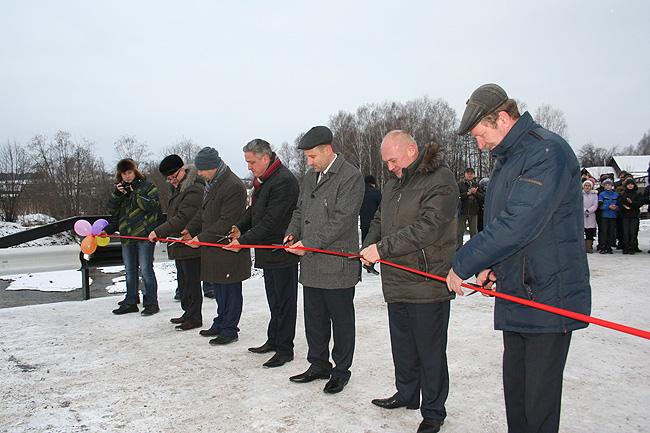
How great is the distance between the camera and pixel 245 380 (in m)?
4.06

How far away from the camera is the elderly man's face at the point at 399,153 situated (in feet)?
11.0

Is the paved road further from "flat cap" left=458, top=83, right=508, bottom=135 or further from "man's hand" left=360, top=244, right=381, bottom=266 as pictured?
"flat cap" left=458, top=83, right=508, bottom=135

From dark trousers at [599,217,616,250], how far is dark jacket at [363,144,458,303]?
974 centimetres

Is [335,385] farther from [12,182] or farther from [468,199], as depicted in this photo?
[12,182]

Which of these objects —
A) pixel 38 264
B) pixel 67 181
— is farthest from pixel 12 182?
pixel 38 264

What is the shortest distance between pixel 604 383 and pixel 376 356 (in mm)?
1882

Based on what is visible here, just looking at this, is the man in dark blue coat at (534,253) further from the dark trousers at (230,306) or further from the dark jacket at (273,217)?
the dark trousers at (230,306)

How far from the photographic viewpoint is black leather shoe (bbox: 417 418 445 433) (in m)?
3.02

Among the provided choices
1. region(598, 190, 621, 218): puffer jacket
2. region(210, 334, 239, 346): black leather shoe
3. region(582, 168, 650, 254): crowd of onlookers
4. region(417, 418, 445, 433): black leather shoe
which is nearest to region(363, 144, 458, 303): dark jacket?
region(417, 418, 445, 433): black leather shoe

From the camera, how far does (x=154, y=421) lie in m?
3.29

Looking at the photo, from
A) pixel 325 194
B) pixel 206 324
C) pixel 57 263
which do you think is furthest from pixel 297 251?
pixel 57 263

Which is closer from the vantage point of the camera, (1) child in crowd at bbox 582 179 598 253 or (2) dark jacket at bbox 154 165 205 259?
(2) dark jacket at bbox 154 165 205 259

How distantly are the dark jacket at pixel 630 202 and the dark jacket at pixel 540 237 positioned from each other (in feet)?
33.6

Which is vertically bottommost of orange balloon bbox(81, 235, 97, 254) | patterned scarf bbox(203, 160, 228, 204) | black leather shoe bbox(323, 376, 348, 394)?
black leather shoe bbox(323, 376, 348, 394)
